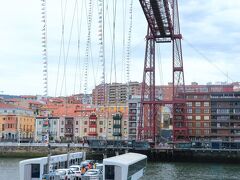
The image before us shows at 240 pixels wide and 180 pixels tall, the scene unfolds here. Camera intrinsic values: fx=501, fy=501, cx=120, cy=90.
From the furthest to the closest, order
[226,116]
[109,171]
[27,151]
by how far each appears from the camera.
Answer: [226,116] < [27,151] < [109,171]

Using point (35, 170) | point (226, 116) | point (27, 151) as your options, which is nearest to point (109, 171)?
point (35, 170)

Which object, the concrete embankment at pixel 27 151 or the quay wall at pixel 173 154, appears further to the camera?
the concrete embankment at pixel 27 151

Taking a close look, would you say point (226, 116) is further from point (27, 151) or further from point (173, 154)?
point (27, 151)

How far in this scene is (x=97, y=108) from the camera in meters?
88.6

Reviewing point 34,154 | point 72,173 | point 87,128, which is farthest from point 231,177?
point 87,128

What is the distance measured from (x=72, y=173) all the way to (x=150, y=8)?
2644 centimetres

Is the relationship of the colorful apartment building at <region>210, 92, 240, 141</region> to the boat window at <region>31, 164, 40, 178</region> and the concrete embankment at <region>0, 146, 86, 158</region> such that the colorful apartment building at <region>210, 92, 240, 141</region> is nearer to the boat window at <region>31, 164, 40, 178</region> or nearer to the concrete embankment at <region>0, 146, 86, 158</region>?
the concrete embankment at <region>0, 146, 86, 158</region>

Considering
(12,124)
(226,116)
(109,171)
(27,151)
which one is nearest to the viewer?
(109,171)

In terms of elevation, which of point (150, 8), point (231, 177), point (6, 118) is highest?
point (150, 8)

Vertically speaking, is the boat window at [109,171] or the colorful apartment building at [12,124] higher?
the colorful apartment building at [12,124]

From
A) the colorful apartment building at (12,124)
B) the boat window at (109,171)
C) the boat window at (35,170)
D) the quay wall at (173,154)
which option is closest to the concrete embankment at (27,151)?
the quay wall at (173,154)

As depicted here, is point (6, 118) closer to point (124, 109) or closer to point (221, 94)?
point (124, 109)

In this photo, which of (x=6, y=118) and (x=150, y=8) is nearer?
(x=150, y=8)

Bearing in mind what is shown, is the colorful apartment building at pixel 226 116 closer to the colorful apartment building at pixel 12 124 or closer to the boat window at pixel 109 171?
the colorful apartment building at pixel 12 124
